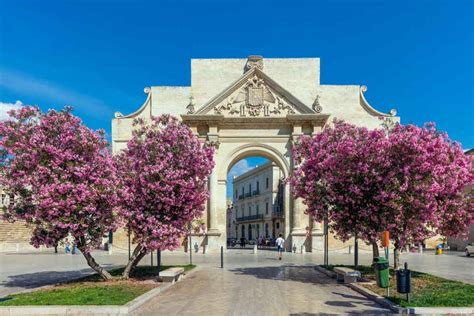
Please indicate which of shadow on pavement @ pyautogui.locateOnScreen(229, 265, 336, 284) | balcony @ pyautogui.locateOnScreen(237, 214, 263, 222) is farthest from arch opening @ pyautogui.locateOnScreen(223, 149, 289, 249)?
shadow on pavement @ pyautogui.locateOnScreen(229, 265, 336, 284)

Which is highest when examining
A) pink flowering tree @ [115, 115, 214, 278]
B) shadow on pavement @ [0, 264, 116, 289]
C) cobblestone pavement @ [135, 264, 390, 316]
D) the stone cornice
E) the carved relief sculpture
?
the carved relief sculpture

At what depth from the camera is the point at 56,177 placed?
12.5 m

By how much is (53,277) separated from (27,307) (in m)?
7.92

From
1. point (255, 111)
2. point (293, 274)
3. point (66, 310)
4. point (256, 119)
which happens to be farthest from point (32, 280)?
point (255, 111)

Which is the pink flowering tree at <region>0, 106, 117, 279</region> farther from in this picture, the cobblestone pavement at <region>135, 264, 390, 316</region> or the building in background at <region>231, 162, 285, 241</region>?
the building in background at <region>231, 162, 285, 241</region>

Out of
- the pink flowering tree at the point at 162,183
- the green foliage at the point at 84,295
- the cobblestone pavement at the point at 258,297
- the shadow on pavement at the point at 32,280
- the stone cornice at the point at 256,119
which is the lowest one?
the shadow on pavement at the point at 32,280

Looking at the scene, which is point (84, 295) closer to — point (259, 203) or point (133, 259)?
point (133, 259)

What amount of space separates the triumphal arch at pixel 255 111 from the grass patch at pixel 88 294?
18117 millimetres

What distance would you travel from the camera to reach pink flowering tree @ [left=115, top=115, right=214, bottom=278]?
13.9m

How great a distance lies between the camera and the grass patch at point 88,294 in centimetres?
997

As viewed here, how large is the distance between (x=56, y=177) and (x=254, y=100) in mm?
21512

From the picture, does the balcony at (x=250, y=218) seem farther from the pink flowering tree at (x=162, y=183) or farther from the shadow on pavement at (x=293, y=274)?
the pink flowering tree at (x=162, y=183)

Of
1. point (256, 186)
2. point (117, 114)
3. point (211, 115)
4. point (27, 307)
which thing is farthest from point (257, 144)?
point (256, 186)

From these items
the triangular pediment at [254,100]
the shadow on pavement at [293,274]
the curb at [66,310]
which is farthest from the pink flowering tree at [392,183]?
the triangular pediment at [254,100]
